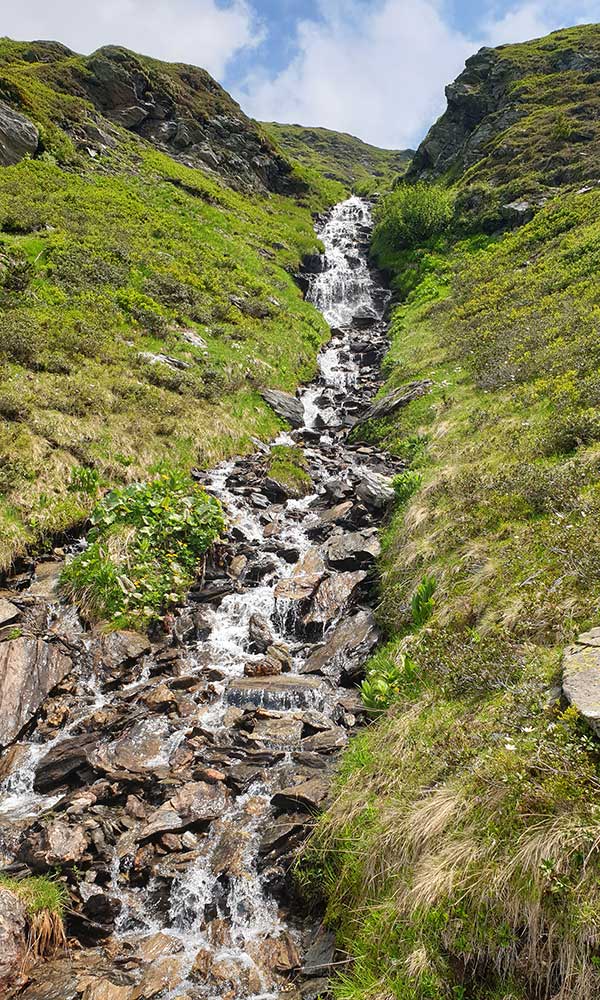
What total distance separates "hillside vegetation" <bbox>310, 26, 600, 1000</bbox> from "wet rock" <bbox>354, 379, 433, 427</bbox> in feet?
6.60

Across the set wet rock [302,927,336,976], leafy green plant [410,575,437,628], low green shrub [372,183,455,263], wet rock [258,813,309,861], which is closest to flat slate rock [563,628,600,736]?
leafy green plant [410,575,437,628]

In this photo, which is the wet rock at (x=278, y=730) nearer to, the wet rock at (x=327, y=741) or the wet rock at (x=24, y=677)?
the wet rock at (x=327, y=741)

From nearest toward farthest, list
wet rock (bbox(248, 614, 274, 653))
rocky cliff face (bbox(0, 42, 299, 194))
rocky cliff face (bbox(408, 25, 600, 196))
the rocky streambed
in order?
the rocky streambed → wet rock (bbox(248, 614, 274, 653)) → rocky cliff face (bbox(408, 25, 600, 196)) → rocky cliff face (bbox(0, 42, 299, 194))

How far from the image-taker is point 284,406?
82.3 ft

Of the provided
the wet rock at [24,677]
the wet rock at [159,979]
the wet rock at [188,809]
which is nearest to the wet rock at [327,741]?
the wet rock at [188,809]

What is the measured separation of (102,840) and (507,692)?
584 centimetres

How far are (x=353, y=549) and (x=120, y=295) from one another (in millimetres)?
19308

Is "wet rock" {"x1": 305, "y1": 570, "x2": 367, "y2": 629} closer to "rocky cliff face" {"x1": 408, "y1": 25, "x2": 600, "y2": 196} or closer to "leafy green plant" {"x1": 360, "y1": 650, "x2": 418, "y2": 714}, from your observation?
"leafy green plant" {"x1": 360, "y1": 650, "x2": 418, "y2": 714}

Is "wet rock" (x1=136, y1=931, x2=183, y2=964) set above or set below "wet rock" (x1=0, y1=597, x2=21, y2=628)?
below

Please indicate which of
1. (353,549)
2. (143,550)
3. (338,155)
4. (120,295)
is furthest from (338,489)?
(338,155)

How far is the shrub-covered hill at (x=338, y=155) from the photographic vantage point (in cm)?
13975

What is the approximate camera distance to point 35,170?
115ft

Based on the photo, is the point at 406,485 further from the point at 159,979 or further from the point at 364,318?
the point at 364,318

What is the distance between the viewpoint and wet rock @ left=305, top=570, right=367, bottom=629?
12211 millimetres
